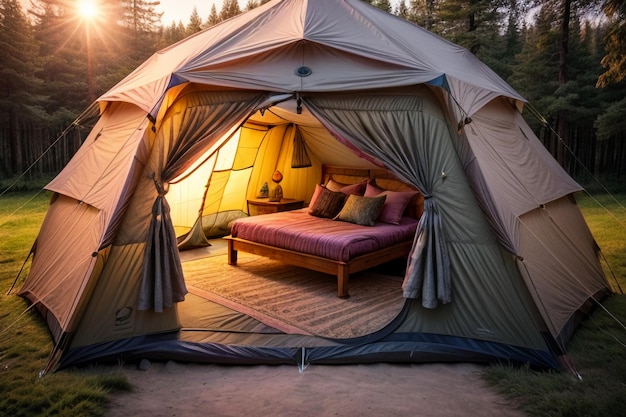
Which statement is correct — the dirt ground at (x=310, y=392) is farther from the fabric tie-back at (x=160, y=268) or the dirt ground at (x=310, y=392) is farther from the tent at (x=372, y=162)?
the fabric tie-back at (x=160, y=268)

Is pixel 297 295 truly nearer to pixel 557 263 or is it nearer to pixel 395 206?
pixel 395 206

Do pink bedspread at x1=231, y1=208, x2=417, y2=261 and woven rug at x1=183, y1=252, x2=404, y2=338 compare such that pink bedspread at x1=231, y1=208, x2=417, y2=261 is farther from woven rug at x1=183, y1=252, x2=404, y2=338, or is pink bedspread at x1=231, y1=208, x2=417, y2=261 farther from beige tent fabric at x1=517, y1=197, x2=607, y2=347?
beige tent fabric at x1=517, y1=197, x2=607, y2=347

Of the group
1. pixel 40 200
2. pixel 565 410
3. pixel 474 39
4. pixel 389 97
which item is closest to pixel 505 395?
pixel 565 410

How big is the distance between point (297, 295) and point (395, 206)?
80.6 inches

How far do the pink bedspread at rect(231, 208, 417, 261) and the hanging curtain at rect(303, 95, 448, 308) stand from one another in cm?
135

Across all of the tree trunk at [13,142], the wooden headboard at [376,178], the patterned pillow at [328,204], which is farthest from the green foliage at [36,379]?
the tree trunk at [13,142]

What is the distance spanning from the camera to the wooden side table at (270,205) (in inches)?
324

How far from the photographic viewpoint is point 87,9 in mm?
20969

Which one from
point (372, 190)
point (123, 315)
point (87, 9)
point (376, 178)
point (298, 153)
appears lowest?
point (123, 315)

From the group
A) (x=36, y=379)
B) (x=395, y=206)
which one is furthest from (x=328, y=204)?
(x=36, y=379)

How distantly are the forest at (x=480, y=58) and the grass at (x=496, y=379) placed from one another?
9.75 meters

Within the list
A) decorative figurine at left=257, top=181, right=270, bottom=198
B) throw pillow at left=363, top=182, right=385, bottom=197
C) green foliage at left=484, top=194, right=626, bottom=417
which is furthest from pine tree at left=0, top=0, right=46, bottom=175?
green foliage at left=484, top=194, right=626, bottom=417

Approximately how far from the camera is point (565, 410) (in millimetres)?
2924

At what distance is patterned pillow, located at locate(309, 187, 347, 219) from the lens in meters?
6.88
